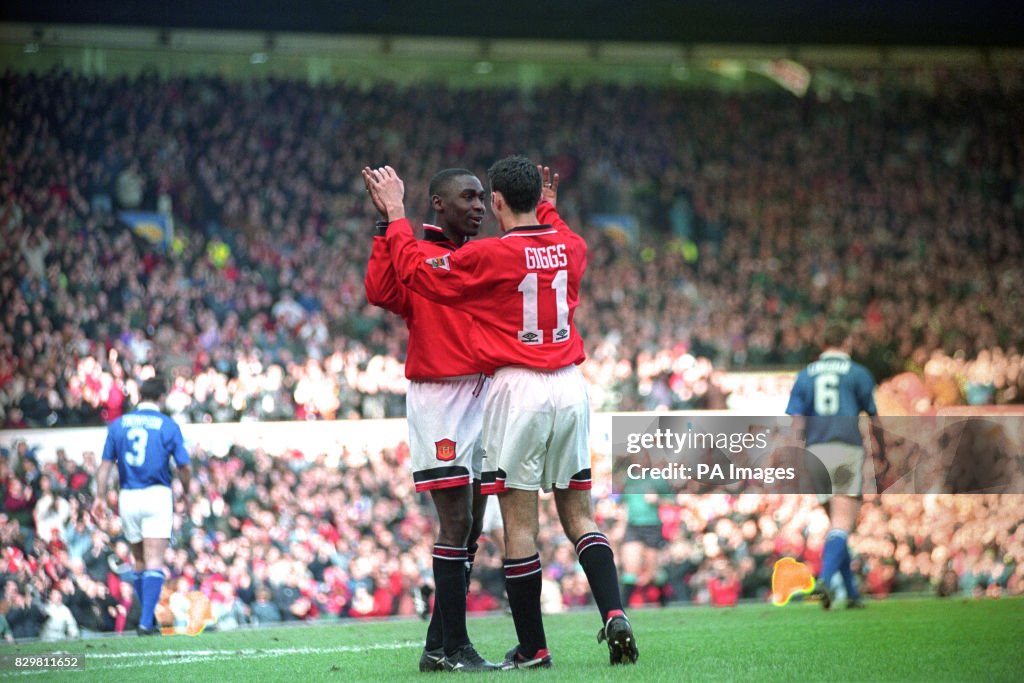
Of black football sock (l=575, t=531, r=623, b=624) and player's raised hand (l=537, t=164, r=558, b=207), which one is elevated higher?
player's raised hand (l=537, t=164, r=558, b=207)

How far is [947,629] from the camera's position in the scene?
8031 mm

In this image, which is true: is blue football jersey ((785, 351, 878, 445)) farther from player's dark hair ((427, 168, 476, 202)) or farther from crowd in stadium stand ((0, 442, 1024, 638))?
player's dark hair ((427, 168, 476, 202))

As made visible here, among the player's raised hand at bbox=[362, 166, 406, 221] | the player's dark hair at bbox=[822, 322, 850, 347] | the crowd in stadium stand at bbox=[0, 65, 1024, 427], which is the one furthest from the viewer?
the crowd in stadium stand at bbox=[0, 65, 1024, 427]

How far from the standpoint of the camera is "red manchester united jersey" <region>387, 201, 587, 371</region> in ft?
18.9

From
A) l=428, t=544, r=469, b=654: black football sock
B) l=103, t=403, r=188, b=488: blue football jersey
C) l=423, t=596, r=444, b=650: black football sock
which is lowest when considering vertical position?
l=423, t=596, r=444, b=650: black football sock

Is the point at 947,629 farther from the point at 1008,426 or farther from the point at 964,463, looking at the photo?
the point at 1008,426

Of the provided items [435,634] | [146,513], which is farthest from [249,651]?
[146,513]

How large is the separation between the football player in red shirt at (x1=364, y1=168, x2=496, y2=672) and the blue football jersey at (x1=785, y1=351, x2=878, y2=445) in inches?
174

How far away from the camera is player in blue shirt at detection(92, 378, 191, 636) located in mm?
10453

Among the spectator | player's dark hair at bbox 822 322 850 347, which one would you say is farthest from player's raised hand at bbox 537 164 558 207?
the spectator

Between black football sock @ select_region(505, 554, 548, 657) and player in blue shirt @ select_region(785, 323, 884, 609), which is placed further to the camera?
player in blue shirt @ select_region(785, 323, 884, 609)

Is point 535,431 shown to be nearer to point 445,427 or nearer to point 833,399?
point 445,427

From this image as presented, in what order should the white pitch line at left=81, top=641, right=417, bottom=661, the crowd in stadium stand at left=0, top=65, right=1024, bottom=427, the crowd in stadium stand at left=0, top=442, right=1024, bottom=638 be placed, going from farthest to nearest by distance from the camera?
the crowd in stadium stand at left=0, top=65, right=1024, bottom=427 → the crowd in stadium stand at left=0, top=442, right=1024, bottom=638 → the white pitch line at left=81, top=641, right=417, bottom=661

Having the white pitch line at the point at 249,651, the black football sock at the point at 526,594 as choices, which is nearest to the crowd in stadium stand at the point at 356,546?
the white pitch line at the point at 249,651
